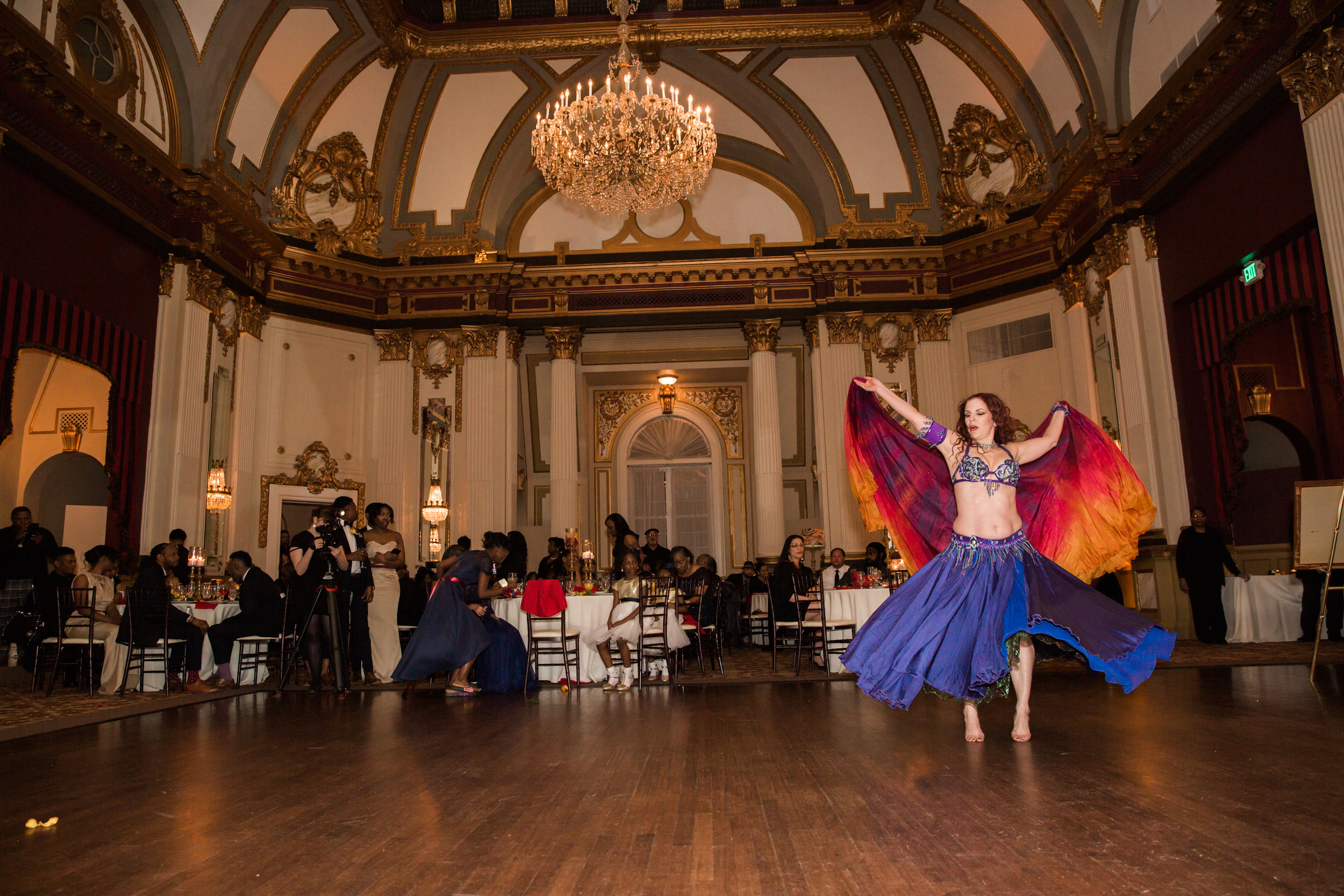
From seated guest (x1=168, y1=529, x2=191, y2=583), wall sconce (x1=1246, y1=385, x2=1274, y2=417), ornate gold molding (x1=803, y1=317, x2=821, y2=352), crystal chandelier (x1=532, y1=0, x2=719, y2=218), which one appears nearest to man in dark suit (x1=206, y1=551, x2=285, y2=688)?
seated guest (x1=168, y1=529, x2=191, y2=583)

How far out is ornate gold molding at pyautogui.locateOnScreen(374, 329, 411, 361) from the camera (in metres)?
13.4

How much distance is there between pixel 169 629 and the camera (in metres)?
7.16

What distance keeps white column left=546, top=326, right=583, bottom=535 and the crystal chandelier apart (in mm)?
4589

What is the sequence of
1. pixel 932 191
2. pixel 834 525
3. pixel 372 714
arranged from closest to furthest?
pixel 372 714 → pixel 834 525 → pixel 932 191

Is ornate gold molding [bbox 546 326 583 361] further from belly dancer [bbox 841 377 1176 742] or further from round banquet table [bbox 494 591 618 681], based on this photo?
belly dancer [bbox 841 377 1176 742]

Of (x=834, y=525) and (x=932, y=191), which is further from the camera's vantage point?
(x=932, y=191)

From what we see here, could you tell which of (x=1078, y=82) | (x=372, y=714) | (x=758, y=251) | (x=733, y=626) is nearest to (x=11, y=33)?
(x=372, y=714)

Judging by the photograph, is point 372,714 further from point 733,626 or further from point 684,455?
point 684,455

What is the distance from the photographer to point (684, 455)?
15.1 metres

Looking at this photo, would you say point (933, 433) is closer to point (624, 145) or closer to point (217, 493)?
point (624, 145)

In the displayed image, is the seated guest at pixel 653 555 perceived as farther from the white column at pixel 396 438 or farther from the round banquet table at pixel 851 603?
the white column at pixel 396 438

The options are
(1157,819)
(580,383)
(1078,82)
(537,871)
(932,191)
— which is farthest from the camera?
(580,383)

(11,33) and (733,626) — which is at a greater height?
(11,33)

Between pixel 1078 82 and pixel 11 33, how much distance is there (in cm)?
1130
